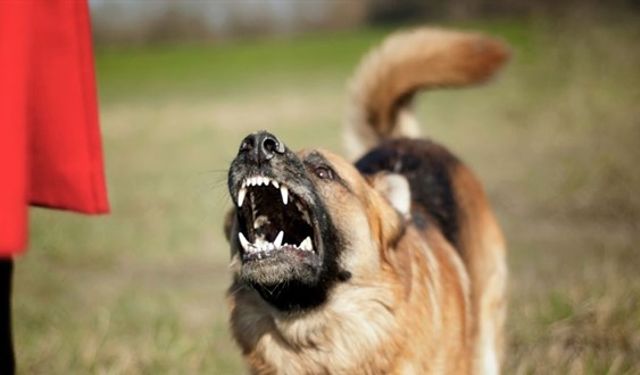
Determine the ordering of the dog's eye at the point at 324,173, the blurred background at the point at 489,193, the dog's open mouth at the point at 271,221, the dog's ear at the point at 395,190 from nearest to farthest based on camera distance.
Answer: the dog's open mouth at the point at 271,221 → the dog's eye at the point at 324,173 → the dog's ear at the point at 395,190 → the blurred background at the point at 489,193

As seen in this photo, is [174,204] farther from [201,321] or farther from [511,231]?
[201,321]

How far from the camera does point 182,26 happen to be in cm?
4519

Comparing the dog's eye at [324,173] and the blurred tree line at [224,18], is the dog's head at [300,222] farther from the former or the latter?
the blurred tree line at [224,18]

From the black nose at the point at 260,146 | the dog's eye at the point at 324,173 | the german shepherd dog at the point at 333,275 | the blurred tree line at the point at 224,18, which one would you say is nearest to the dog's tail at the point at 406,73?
the german shepherd dog at the point at 333,275

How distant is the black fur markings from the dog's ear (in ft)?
1.67

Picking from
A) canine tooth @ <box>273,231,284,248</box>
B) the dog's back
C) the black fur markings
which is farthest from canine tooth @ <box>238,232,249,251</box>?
the black fur markings

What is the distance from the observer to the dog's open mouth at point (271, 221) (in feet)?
11.0

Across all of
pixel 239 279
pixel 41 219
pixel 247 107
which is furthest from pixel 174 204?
pixel 247 107

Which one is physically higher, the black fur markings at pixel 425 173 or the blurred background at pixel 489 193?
the black fur markings at pixel 425 173

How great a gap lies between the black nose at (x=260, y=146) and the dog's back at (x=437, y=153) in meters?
1.19

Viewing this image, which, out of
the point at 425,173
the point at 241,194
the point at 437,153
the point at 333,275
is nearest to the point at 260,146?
the point at 241,194

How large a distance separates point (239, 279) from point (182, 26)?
141 feet

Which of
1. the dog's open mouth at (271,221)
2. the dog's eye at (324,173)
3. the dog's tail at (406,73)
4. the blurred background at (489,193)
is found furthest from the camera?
the dog's tail at (406,73)

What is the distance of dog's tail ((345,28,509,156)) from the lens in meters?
5.07
